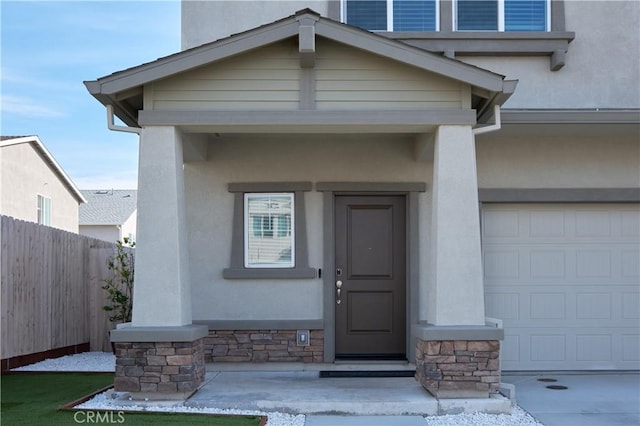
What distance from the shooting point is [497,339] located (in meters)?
7.40

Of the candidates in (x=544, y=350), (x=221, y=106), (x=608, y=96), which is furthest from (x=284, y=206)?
(x=608, y=96)

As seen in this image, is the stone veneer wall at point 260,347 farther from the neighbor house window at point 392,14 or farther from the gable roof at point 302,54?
the neighbor house window at point 392,14

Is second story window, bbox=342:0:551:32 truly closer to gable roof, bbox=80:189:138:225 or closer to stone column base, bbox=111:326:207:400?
stone column base, bbox=111:326:207:400

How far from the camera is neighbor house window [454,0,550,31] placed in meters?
9.92

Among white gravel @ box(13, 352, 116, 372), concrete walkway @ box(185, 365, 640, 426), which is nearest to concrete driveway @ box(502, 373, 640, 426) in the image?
concrete walkway @ box(185, 365, 640, 426)

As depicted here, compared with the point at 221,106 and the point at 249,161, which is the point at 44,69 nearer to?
the point at 249,161

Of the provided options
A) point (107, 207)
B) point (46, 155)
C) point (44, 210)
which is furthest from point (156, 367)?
point (107, 207)

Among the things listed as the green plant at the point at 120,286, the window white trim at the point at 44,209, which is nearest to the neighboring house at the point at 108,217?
the window white trim at the point at 44,209

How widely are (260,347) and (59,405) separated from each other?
2739 mm

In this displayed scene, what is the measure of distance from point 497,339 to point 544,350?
2729 mm

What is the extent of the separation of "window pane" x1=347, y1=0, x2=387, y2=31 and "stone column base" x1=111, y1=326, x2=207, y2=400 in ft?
16.9

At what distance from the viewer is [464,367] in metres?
7.43

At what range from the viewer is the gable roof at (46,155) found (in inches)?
824

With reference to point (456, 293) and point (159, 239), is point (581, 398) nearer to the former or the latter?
point (456, 293)
